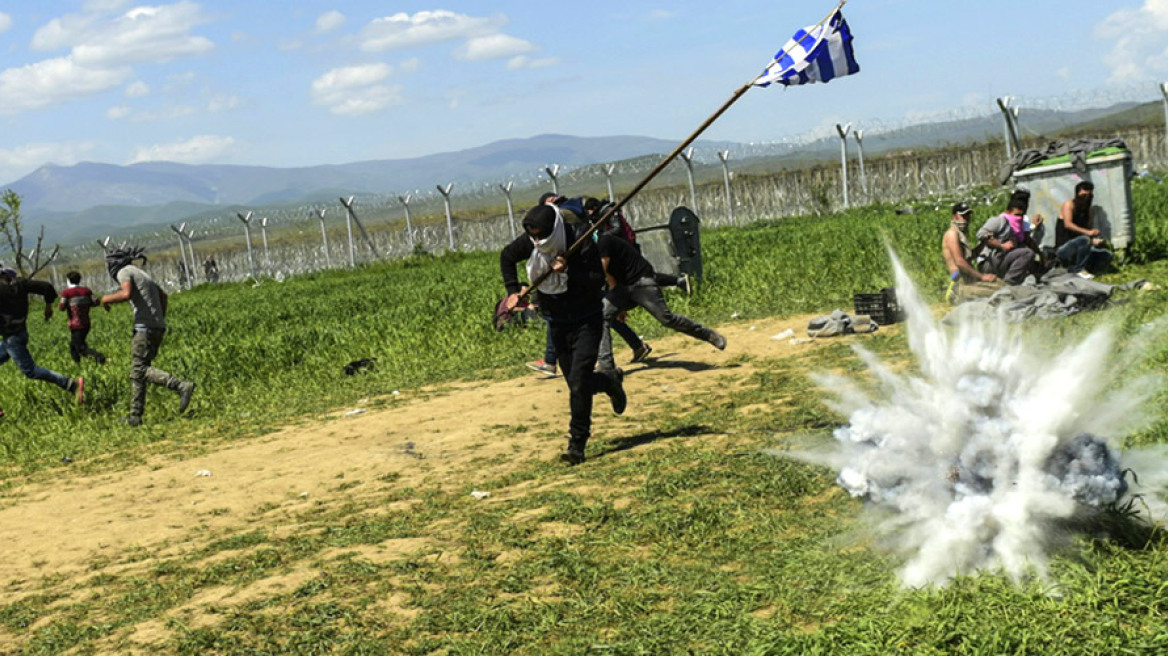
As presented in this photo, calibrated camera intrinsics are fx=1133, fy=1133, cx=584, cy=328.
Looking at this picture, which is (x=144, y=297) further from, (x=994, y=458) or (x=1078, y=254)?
(x=1078, y=254)

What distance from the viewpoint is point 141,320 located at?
12.1 m

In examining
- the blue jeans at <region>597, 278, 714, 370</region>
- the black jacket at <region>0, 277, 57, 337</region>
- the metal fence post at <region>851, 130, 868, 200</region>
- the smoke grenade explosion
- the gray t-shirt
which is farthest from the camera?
the metal fence post at <region>851, 130, 868, 200</region>

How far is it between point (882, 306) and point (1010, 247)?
159cm

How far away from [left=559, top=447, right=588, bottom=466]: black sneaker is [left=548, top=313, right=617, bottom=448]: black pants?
0.04m

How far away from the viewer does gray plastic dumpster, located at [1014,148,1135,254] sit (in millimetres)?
13812

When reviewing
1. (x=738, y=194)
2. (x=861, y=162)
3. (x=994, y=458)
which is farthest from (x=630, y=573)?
(x=738, y=194)

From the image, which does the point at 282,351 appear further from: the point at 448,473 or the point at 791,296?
the point at 448,473

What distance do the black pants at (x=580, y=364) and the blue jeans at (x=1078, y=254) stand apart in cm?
772

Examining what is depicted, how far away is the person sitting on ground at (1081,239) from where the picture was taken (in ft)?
43.4

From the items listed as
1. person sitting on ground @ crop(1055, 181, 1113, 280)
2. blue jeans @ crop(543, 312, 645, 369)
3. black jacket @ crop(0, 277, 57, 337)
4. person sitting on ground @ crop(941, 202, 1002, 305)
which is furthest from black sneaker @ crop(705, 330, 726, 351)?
black jacket @ crop(0, 277, 57, 337)

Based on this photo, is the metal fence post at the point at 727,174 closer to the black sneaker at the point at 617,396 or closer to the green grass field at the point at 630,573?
the green grass field at the point at 630,573

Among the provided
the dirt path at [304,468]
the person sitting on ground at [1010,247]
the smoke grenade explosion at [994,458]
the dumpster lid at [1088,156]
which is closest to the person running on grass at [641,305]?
the dirt path at [304,468]

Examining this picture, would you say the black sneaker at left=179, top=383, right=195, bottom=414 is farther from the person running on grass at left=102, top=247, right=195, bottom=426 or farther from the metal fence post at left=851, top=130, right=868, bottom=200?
the metal fence post at left=851, top=130, right=868, bottom=200

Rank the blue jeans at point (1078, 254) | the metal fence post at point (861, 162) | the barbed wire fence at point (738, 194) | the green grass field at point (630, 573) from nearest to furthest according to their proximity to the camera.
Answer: the green grass field at point (630, 573), the blue jeans at point (1078, 254), the metal fence post at point (861, 162), the barbed wire fence at point (738, 194)
